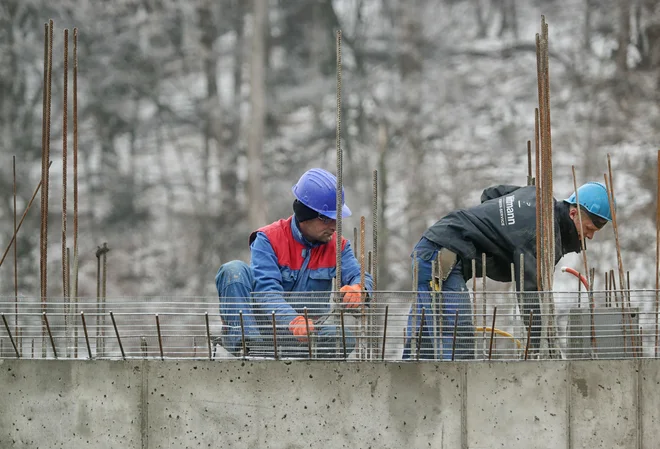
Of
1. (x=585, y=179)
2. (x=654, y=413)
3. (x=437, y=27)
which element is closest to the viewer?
(x=654, y=413)

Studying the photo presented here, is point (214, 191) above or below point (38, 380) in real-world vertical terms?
above

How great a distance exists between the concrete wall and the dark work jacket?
40.7 inches

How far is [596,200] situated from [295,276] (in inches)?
73.0

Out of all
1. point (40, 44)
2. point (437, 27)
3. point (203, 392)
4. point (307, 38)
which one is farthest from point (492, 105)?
point (203, 392)

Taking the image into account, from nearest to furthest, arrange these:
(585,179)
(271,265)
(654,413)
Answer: (654,413), (271,265), (585,179)

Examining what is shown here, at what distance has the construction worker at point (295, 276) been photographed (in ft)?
18.4

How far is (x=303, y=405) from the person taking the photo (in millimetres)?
5395

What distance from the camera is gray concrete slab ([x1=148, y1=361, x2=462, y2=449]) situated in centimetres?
538

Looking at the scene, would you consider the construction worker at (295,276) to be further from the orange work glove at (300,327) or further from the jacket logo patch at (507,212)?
the jacket logo patch at (507,212)

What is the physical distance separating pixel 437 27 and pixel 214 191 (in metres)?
5.67

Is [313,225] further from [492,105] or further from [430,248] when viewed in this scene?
[492,105]

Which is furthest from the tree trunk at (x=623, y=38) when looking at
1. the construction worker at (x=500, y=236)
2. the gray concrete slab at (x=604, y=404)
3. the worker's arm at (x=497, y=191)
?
the gray concrete slab at (x=604, y=404)

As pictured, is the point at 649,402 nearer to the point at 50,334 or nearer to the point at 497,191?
the point at 497,191

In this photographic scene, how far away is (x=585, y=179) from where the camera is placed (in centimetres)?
2044
